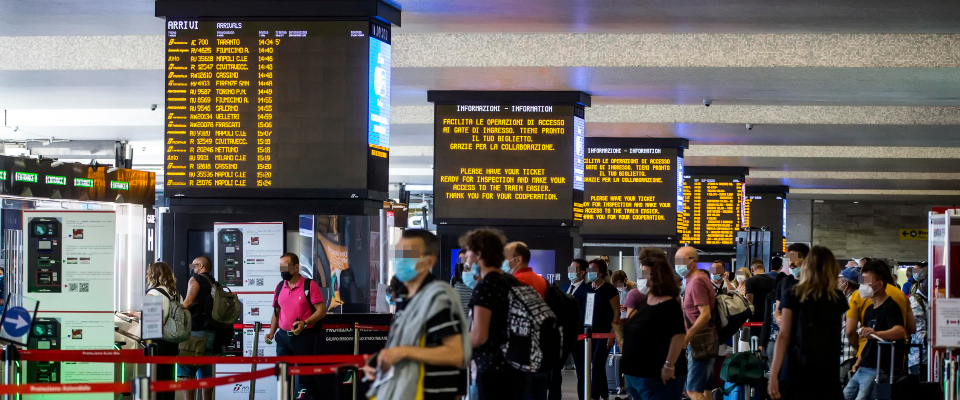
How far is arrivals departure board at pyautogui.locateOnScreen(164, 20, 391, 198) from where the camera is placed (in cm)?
992

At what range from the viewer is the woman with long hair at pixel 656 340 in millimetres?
6977

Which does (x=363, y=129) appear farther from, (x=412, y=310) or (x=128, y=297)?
(x=128, y=297)

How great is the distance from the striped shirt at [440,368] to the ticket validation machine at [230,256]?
576cm

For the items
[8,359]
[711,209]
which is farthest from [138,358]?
[711,209]

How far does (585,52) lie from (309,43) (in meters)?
3.99

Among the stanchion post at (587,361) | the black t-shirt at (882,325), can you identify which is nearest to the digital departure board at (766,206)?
the stanchion post at (587,361)

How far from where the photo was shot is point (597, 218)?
63.8 feet

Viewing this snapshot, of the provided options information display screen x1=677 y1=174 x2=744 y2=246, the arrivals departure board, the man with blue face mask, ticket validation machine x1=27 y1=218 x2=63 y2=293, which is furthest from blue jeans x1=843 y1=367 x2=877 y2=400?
information display screen x1=677 y1=174 x2=744 y2=246

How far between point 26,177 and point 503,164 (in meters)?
5.78

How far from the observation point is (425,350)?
4359 millimetres

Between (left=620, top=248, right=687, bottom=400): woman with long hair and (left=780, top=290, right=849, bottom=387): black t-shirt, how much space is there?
761mm

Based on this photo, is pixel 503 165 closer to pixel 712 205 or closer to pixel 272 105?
pixel 272 105

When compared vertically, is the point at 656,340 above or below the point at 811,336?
below

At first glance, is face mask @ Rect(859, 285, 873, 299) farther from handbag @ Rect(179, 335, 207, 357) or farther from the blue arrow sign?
the blue arrow sign
